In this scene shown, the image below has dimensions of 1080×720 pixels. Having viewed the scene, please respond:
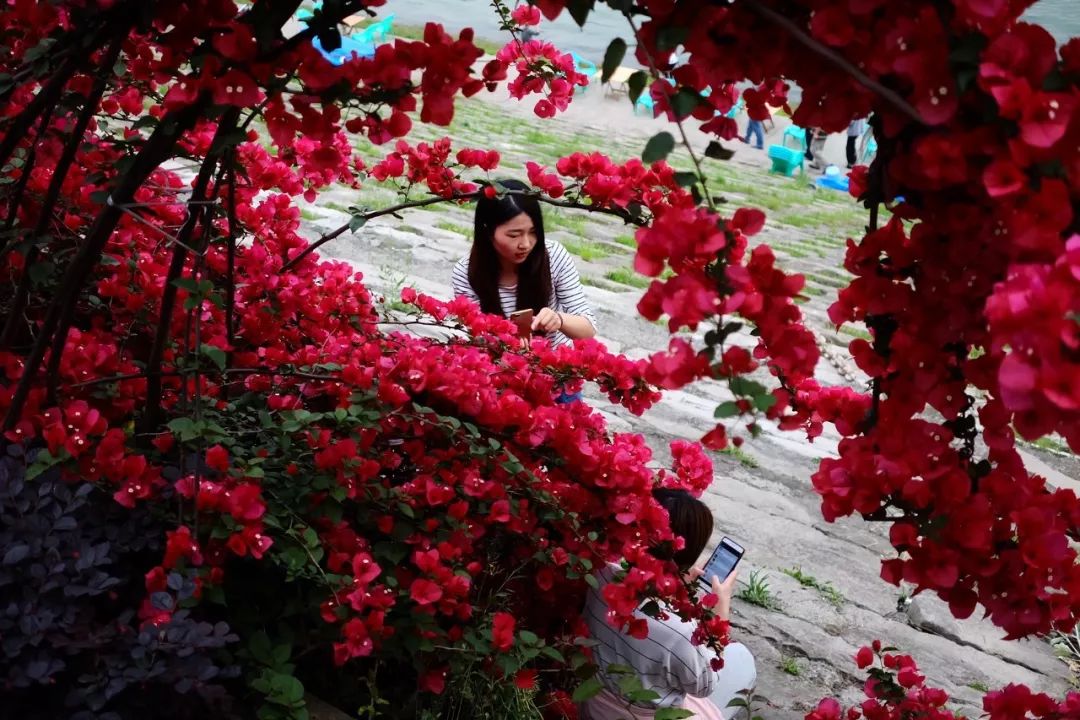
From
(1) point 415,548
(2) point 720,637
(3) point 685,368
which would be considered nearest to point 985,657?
(2) point 720,637

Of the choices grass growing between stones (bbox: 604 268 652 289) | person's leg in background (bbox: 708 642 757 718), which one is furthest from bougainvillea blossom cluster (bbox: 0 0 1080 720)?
grass growing between stones (bbox: 604 268 652 289)

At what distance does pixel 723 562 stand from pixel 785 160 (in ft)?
39.0

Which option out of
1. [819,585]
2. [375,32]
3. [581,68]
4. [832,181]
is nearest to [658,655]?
[819,585]

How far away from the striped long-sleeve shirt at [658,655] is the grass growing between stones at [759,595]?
1.05m

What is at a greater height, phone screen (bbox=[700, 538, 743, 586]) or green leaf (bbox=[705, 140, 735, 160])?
green leaf (bbox=[705, 140, 735, 160])

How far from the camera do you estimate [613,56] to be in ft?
4.75

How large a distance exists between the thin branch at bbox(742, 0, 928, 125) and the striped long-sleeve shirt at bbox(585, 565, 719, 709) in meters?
1.44

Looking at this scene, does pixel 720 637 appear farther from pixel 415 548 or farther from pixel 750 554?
pixel 750 554

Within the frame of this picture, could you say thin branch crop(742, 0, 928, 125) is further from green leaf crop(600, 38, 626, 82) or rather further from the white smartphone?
the white smartphone

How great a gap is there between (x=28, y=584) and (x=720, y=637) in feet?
4.55

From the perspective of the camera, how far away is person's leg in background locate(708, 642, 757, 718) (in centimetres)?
297

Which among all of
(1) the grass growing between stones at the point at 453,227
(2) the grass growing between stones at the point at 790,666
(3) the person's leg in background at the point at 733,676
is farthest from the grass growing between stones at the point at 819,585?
(1) the grass growing between stones at the point at 453,227

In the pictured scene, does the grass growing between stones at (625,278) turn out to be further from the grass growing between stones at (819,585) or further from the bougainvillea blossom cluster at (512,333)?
the bougainvillea blossom cluster at (512,333)

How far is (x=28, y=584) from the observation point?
1.75 m
